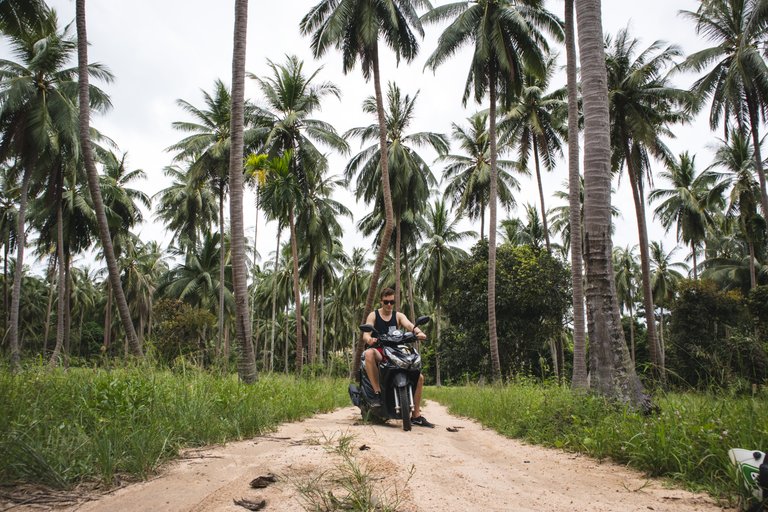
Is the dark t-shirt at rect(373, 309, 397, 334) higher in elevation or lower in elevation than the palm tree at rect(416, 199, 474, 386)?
lower

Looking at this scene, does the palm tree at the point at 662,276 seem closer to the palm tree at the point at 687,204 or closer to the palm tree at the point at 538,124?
the palm tree at the point at 687,204

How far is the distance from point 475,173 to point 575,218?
1592cm

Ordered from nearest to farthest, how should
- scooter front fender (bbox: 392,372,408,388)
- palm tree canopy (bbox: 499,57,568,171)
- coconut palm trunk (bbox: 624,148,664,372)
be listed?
scooter front fender (bbox: 392,372,408,388) < coconut palm trunk (bbox: 624,148,664,372) < palm tree canopy (bbox: 499,57,568,171)

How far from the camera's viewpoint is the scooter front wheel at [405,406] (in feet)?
19.0

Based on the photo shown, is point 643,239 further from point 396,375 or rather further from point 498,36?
point 396,375

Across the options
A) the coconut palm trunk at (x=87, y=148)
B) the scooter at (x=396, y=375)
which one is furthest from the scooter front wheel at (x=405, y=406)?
the coconut palm trunk at (x=87, y=148)

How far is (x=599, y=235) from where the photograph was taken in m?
5.90

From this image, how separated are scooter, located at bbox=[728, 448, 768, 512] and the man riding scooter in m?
3.87

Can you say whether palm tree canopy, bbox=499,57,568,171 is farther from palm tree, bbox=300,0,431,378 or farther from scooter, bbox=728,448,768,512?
scooter, bbox=728,448,768,512

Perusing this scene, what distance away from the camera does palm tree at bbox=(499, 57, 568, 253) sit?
22.4 meters

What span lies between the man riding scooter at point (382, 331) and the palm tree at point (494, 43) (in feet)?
35.3

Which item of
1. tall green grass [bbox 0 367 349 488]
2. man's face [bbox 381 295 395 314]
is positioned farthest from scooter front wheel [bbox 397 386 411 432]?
tall green grass [bbox 0 367 349 488]

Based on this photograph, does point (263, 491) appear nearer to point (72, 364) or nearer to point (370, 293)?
point (72, 364)

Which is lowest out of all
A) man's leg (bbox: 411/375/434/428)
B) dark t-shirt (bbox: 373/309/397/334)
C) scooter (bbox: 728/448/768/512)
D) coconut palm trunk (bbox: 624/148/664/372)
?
man's leg (bbox: 411/375/434/428)
